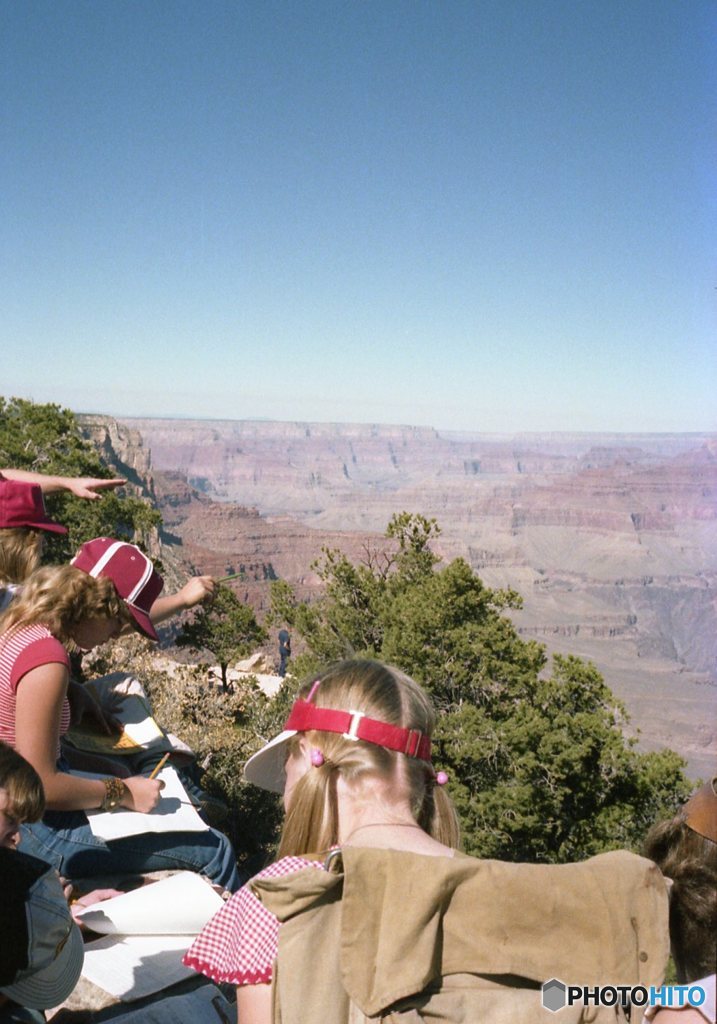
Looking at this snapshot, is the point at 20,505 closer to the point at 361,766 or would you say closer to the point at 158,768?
the point at 158,768

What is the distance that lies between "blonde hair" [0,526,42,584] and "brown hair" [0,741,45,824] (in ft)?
6.19

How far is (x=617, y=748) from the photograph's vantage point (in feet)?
42.0

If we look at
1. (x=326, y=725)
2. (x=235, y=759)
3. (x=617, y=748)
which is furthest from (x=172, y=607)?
(x=617, y=748)

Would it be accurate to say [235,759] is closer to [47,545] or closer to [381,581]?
[381,581]

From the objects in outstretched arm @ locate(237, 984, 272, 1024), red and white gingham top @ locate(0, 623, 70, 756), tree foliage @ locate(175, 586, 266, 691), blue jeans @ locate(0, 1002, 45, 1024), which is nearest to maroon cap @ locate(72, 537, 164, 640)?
red and white gingham top @ locate(0, 623, 70, 756)

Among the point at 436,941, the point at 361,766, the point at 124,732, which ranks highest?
the point at 361,766

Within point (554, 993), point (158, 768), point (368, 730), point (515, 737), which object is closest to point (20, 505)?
point (158, 768)

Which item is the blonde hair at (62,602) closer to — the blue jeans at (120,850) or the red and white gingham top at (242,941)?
the blue jeans at (120,850)

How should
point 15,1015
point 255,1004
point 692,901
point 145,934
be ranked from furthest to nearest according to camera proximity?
1. point 145,934
2. point 15,1015
3. point 692,901
4. point 255,1004

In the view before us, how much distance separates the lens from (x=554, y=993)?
4.67 feet

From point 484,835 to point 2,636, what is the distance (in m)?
10.0

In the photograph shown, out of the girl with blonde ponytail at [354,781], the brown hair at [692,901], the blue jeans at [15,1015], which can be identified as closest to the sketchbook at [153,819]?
the blue jeans at [15,1015]

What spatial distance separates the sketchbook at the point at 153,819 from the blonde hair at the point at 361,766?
144cm

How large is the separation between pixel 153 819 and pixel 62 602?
89 centimetres
